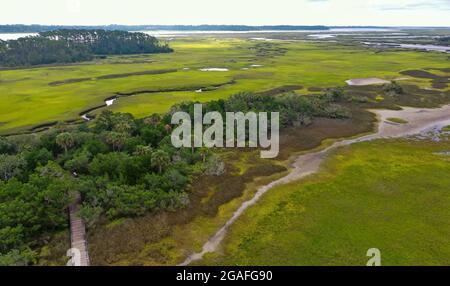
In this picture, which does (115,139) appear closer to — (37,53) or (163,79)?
(163,79)

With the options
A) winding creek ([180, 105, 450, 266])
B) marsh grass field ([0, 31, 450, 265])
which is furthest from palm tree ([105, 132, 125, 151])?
winding creek ([180, 105, 450, 266])

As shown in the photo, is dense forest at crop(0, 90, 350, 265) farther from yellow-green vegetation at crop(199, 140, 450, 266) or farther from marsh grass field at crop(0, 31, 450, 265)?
yellow-green vegetation at crop(199, 140, 450, 266)

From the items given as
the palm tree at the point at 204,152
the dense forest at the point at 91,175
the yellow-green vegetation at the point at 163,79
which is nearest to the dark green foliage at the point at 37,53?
the yellow-green vegetation at the point at 163,79

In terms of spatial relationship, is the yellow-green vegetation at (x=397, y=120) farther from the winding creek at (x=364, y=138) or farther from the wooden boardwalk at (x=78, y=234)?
the wooden boardwalk at (x=78, y=234)

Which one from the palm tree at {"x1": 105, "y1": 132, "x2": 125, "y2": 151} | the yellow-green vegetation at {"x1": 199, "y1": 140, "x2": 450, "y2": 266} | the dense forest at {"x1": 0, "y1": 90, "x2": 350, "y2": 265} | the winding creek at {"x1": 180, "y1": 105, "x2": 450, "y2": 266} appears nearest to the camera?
the yellow-green vegetation at {"x1": 199, "y1": 140, "x2": 450, "y2": 266}
